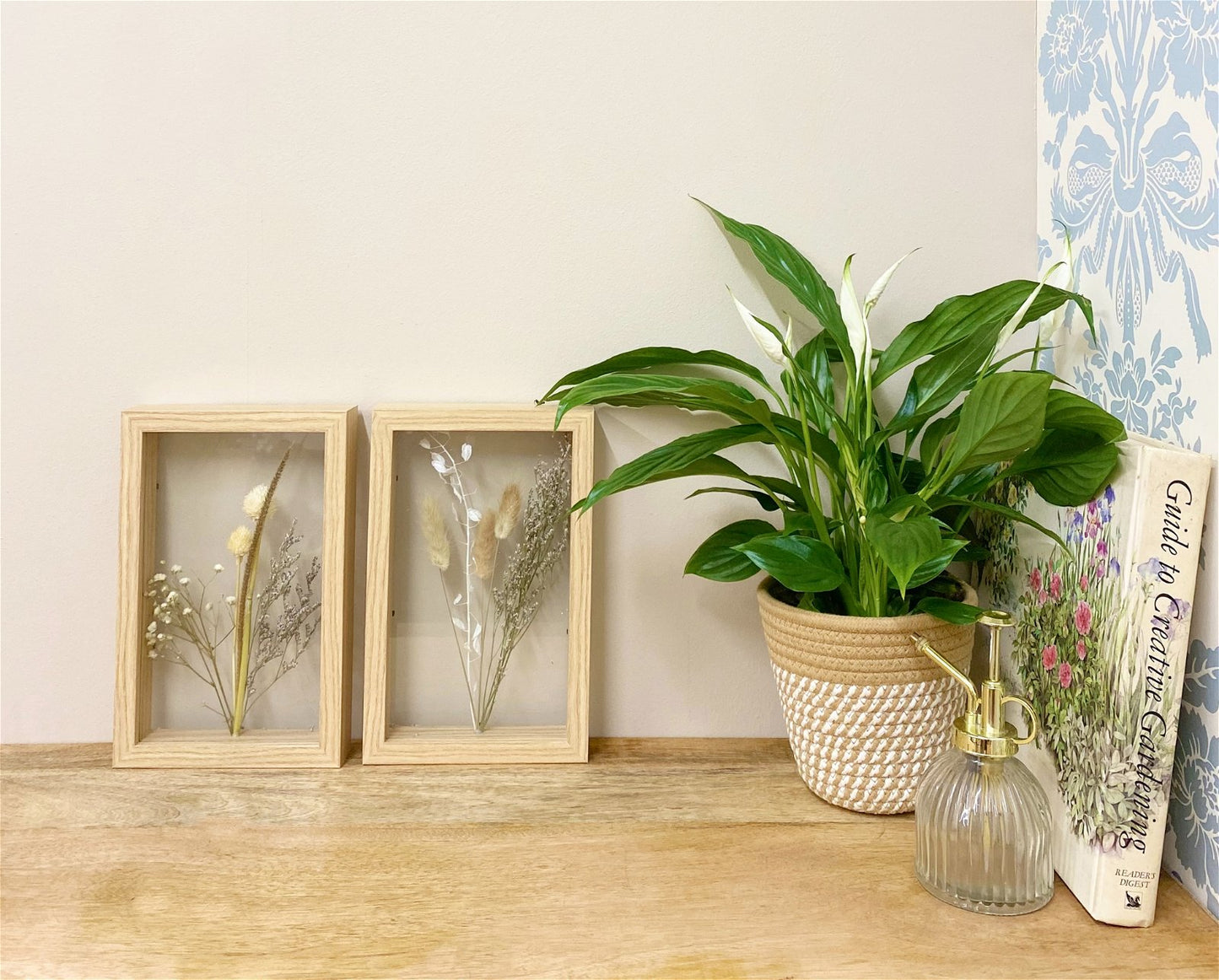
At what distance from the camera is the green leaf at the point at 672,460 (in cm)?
81

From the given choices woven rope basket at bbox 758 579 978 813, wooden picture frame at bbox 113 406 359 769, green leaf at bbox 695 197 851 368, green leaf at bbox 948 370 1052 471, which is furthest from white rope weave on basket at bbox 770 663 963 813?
wooden picture frame at bbox 113 406 359 769

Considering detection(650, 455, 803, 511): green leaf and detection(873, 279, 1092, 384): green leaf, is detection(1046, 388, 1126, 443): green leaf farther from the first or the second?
detection(650, 455, 803, 511): green leaf

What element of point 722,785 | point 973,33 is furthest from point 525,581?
point 973,33

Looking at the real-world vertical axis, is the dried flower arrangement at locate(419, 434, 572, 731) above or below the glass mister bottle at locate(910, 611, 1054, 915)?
above

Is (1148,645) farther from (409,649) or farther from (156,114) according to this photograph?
(156,114)

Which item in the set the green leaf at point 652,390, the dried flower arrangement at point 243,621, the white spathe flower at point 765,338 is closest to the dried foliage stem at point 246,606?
the dried flower arrangement at point 243,621

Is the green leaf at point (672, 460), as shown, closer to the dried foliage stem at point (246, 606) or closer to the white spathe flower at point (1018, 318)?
the white spathe flower at point (1018, 318)

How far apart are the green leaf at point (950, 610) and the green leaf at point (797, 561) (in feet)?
0.24

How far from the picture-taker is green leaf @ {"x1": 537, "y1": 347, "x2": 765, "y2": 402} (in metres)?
0.92

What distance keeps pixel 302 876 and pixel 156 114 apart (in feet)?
2.48

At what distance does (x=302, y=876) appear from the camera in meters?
0.77

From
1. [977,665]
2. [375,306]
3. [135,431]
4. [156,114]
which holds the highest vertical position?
[156,114]

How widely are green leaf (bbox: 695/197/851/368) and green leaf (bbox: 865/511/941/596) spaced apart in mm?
239

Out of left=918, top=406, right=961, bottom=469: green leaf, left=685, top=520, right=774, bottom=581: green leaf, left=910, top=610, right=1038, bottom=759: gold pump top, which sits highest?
left=918, top=406, right=961, bottom=469: green leaf
